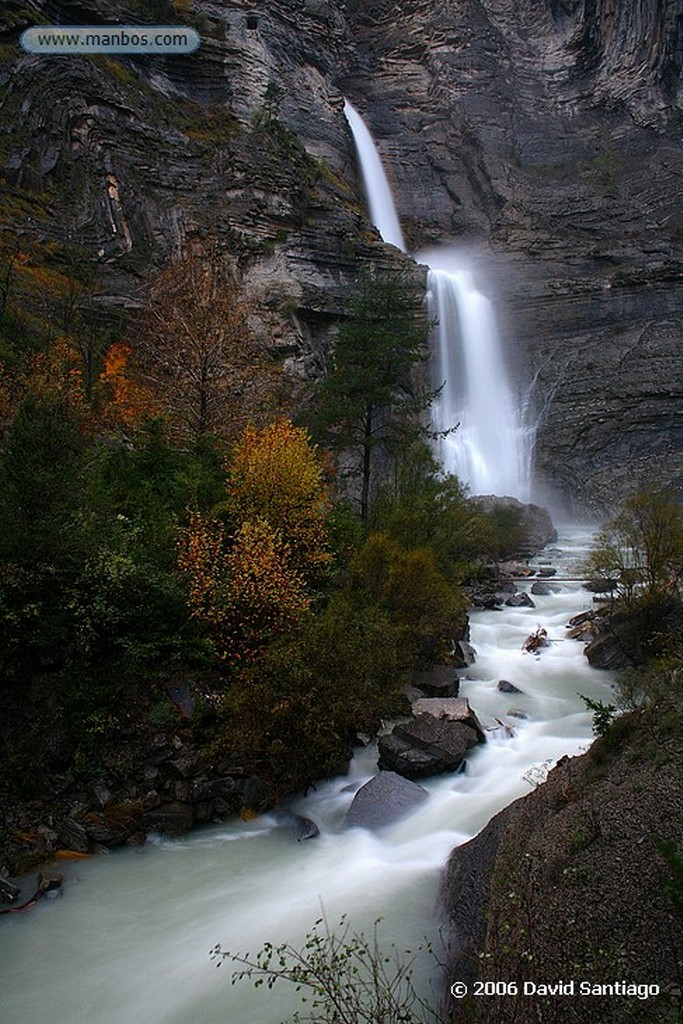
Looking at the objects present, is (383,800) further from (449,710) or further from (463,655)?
(463,655)

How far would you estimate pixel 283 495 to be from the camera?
12.9 m

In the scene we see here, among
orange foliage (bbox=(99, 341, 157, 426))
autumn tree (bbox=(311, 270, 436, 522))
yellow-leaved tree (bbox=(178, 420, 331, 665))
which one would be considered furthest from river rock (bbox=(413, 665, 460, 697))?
orange foliage (bbox=(99, 341, 157, 426))

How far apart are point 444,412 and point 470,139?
1351 inches

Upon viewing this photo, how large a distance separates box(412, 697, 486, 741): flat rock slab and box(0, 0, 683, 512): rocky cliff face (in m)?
24.4

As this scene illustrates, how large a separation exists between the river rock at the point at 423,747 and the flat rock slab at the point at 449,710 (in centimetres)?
34

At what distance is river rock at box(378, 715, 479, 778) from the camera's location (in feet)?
32.5

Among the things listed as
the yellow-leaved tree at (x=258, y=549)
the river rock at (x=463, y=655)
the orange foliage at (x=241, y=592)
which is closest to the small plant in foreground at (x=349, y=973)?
the yellow-leaved tree at (x=258, y=549)

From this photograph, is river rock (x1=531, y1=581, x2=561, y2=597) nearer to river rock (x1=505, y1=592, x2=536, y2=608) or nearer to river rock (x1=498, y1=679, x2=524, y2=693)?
river rock (x1=505, y1=592, x2=536, y2=608)

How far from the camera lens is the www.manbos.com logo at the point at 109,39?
34.6m

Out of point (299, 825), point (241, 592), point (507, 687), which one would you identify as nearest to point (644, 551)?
point (507, 687)

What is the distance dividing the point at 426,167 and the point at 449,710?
63.2 meters

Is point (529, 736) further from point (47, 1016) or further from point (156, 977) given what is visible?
point (47, 1016)

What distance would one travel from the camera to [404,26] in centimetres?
6700

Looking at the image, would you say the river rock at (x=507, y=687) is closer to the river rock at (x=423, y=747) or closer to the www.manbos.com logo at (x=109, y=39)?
the river rock at (x=423, y=747)
